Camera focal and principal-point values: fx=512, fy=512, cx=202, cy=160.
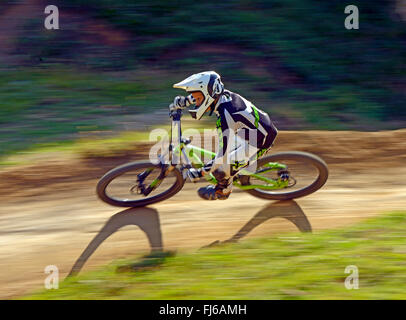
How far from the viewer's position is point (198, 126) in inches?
434

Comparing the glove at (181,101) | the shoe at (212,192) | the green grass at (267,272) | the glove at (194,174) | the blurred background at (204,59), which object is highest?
the blurred background at (204,59)

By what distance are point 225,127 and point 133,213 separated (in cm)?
199

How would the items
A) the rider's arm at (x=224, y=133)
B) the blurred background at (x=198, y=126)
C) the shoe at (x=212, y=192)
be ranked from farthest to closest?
the shoe at (x=212, y=192), the rider's arm at (x=224, y=133), the blurred background at (x=198, y=126)

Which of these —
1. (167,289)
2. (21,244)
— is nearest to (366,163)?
(167,289)

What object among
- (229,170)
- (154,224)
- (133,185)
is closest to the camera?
(229,170)

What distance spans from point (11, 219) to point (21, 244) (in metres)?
1.00

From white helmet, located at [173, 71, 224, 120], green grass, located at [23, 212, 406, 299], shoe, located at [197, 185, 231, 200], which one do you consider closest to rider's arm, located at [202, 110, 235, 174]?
white helmet, located at [173, 71, 224, 120]

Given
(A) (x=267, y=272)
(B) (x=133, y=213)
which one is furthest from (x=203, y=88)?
(A) (x=267, y=272)

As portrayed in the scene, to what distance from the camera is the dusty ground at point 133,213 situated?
6.83 meters

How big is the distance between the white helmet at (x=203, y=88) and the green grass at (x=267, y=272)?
1938 millimetres

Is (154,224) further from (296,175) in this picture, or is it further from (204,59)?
(204,59)

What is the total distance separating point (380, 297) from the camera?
5270 mm

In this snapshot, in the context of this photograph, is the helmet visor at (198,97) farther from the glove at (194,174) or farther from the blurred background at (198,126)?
the blurred background at (198,126)

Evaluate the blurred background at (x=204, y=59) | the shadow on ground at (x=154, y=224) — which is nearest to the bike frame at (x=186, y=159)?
the shadow on ground at (x=154, y=224)
